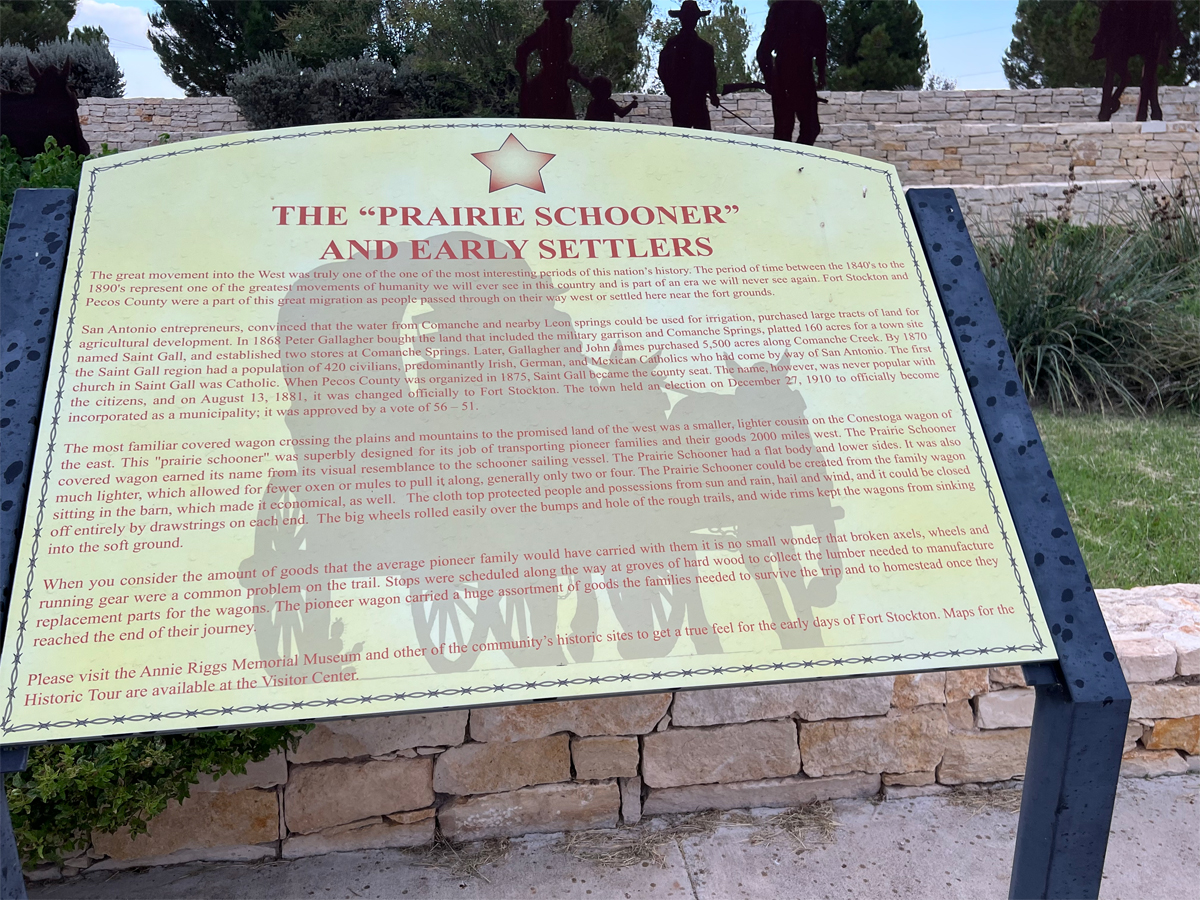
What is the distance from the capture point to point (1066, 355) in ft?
18.7

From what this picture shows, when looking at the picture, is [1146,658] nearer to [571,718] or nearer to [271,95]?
[571,718]

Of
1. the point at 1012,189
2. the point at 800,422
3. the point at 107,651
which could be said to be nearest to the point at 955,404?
the point at 800,422

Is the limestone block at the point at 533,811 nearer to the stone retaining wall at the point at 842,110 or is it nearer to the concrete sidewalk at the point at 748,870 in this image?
the concrete sidewalk at the point at 748,870

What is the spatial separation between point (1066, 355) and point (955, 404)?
476cm

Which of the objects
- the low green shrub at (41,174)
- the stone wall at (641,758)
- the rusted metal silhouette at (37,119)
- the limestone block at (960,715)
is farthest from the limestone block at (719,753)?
the rusted metal silhouette at (37,119)

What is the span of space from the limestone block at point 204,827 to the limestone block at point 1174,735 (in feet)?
8.03

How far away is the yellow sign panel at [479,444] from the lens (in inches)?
51.4

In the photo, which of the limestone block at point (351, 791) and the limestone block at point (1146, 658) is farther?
the limestone block at point (1146, 658)

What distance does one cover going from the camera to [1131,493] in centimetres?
380

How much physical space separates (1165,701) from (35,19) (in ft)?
74.2

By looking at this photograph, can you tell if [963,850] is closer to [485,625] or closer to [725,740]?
[725,740]

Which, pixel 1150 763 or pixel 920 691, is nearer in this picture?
pixel 920 691

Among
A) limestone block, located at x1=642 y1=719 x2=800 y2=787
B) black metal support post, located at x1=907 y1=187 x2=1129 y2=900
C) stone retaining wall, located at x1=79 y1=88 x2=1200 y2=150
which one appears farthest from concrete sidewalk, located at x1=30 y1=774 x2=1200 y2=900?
stone retaining wall, located at x1=79 y1=88 x2=1200 y2=150

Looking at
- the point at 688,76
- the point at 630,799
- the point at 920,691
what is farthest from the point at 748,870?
the point at 688,76
